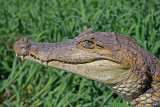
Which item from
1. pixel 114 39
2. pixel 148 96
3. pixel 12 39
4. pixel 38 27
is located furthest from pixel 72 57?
pixel 12 39

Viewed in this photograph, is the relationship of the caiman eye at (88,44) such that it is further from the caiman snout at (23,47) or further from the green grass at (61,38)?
the green grass at (61,38)

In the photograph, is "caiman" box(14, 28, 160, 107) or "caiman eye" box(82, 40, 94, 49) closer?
"caiman" box(14, 28, 160, 107)

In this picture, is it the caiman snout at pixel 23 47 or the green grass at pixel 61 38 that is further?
the green grass at pixel 61 38

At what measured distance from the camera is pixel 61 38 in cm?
377

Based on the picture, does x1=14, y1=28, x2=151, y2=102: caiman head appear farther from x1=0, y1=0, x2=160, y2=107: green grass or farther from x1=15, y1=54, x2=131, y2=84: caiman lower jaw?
x1=0, y1=0, x2=160, y2=107: green grass

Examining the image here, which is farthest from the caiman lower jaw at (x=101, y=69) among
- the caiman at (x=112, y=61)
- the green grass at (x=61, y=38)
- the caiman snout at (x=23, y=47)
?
the green grass at (x=61, y=38)

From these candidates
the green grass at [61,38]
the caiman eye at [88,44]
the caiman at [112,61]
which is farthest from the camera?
the green grass at [61,38]

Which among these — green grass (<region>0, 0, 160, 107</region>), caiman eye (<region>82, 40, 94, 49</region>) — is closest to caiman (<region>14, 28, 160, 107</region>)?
caiman eye (<region>82, 40, 94, 49</region>)

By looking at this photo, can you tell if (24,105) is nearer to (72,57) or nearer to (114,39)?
(72,57)

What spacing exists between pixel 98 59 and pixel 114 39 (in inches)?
9.6

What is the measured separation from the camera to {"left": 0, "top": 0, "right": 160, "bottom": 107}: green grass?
3.23 meters

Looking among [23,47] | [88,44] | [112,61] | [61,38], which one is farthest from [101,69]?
[61,38]

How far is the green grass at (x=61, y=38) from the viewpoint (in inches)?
127

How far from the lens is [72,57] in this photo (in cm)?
237
